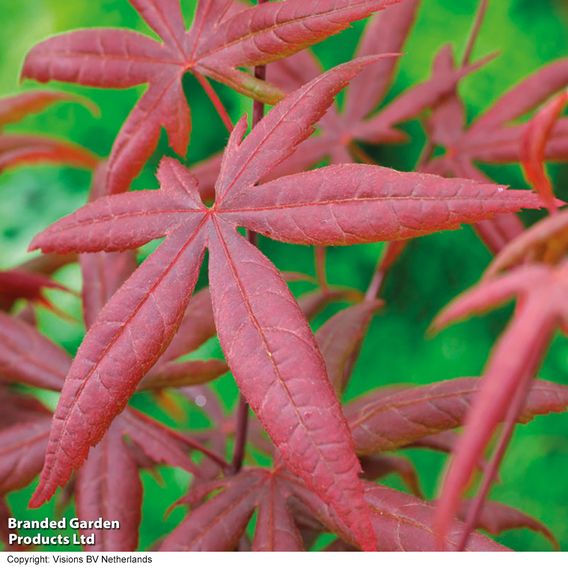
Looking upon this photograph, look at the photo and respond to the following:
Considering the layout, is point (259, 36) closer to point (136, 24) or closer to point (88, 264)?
point (88, 264)

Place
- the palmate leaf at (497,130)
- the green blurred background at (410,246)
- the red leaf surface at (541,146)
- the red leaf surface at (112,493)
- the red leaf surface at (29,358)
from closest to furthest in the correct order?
1. the red leaf surface at (541,146)
2. the red leaf surface at (112,493)
3. the red leaf surface at (29,358)
4. the palmate leaf at (497,130)
5. the green blurred background at (410,246)

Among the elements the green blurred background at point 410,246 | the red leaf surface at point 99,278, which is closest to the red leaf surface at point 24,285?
the red leaf surface at point 99,278

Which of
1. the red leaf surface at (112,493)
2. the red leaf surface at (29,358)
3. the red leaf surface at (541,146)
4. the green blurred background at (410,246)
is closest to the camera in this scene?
the red leaf surface at (541,146)

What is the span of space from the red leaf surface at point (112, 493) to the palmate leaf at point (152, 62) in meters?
0.25

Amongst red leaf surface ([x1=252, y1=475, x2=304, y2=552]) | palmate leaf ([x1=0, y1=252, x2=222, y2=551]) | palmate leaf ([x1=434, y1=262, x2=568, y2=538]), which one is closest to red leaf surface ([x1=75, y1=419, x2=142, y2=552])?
palmate leaf ([x1=0, y1=252, x2=222, y2=551])

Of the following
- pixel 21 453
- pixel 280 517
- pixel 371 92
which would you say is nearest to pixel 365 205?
pixel 280 517

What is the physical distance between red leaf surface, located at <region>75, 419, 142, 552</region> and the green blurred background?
51 cm

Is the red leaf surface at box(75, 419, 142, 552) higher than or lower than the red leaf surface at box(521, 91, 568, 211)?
lower

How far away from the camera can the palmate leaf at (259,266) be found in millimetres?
417

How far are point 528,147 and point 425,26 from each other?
2.94ft

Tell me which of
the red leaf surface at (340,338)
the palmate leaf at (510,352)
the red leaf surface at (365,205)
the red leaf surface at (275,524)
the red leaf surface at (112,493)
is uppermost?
the red leaf surface at (340,338)

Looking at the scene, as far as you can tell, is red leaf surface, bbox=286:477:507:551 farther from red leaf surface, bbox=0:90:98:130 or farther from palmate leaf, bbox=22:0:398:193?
red leaf surface, bbox=0:90:98:130

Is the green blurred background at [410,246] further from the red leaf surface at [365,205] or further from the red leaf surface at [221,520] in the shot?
the red leaf surface at [365,205]

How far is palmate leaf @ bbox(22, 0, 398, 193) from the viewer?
577 mm
